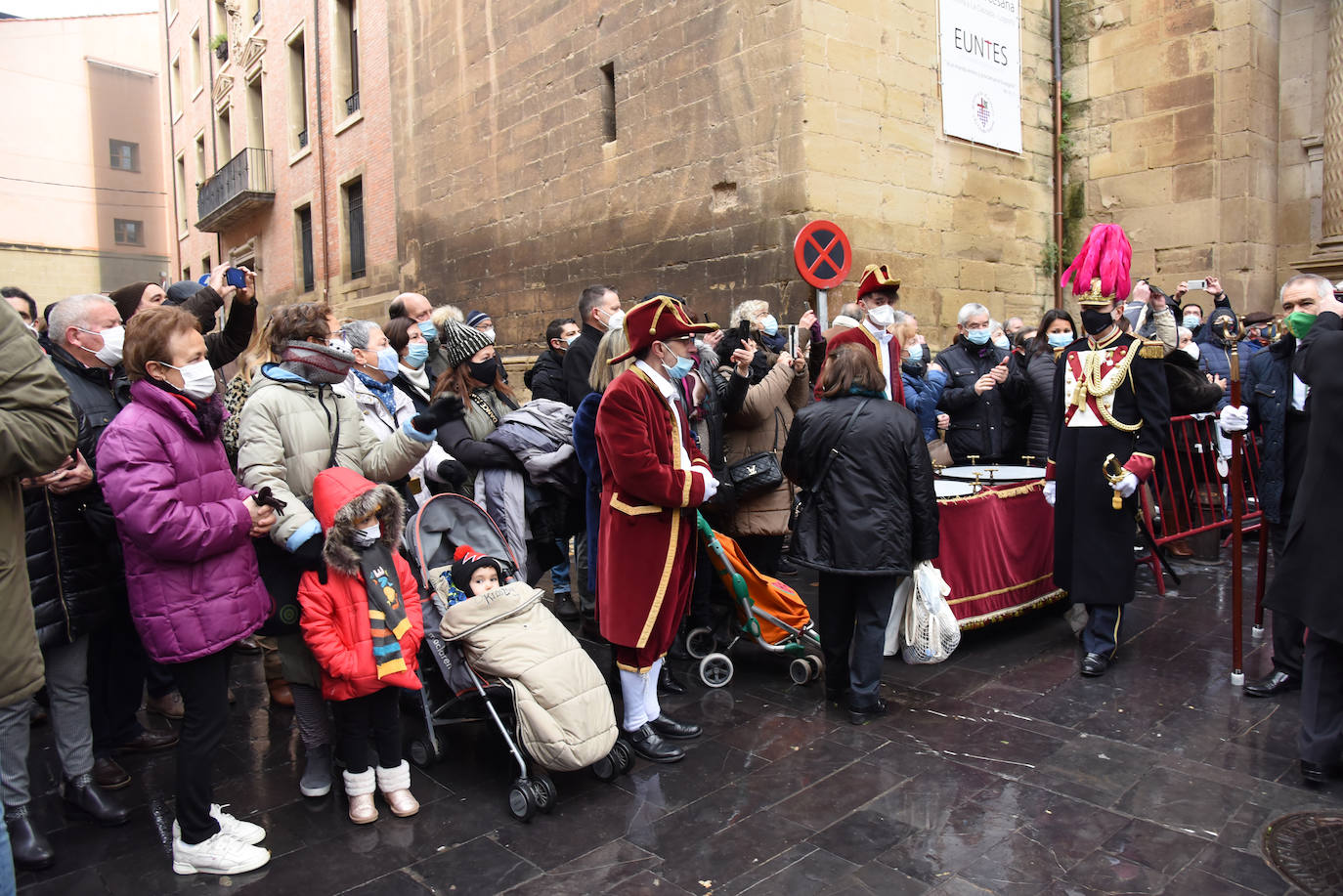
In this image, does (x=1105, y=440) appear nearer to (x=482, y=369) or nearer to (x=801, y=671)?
(x=801, y=671)

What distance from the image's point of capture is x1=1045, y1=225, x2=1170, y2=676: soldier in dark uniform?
16.0 ft

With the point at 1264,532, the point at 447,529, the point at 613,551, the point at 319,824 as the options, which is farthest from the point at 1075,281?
the point at 319,824

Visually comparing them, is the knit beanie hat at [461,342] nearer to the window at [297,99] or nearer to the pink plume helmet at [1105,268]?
the pink plume helmet at [1105,268]

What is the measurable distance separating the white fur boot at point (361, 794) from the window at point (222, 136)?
2638 centimetres

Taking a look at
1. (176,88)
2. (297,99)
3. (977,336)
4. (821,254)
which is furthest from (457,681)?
(176,88)

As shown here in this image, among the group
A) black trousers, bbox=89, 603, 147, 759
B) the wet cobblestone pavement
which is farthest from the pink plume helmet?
black trousers, bbox=89, 603, 147, 759

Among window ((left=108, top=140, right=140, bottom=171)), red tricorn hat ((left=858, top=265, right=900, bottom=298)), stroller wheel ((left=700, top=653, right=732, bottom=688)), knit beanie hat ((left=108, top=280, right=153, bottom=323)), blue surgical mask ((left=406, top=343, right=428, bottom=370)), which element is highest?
window ((left=108, top=140, right=140, bottom=171))

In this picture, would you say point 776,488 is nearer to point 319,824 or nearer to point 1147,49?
point 319,824

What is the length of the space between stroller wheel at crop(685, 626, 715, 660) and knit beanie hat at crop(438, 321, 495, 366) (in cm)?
198

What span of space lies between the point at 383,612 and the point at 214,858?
99 centimetres

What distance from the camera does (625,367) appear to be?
4.12 metres

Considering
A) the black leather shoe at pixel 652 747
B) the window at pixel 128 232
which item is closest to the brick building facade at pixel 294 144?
the window at pixel 128 232

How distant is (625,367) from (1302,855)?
308 centimetres

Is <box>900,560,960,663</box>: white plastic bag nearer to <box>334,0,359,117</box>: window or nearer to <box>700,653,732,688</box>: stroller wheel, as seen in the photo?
<box>700,653,732,688</box>: stroller wheel
